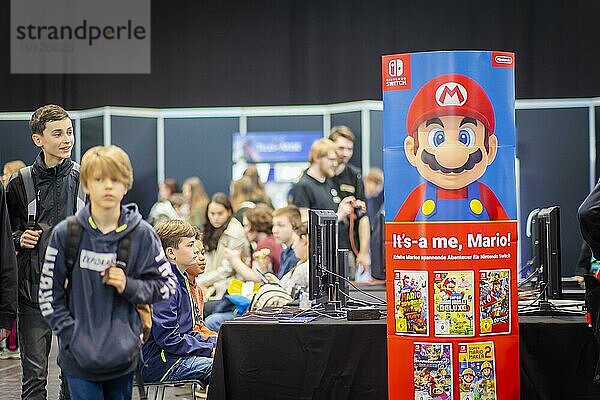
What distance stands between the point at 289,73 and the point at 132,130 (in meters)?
Result: 1.58

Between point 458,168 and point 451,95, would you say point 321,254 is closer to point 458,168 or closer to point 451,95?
point 458,168

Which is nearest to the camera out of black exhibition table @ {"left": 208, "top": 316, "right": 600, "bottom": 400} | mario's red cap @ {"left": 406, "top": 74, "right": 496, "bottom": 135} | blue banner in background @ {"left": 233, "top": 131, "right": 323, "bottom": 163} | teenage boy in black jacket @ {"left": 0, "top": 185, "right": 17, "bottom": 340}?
teenage boy in black jacket @ {"left": 0, "top": 185, "right": 17, "bottom": 340}

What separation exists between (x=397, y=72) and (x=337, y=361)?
134 cm

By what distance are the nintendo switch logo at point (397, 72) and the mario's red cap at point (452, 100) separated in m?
0.08

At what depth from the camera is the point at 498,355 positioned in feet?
12.3

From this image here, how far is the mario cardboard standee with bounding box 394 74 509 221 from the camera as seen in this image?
144 inches

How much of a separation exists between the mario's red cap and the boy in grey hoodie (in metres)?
1.17

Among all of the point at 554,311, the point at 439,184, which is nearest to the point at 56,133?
the point at 439,184

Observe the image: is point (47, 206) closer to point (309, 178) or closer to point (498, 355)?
point (498, 355)

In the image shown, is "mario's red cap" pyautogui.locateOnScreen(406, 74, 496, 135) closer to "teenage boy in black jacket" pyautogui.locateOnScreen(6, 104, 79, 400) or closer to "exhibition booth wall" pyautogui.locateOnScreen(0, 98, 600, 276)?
"teenage boy in black jacket" pyautogui.locateOnScreen(6, 104, 79, 400)

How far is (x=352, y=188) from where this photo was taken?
28.3 ft

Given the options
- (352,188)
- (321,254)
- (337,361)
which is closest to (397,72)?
(321,254)

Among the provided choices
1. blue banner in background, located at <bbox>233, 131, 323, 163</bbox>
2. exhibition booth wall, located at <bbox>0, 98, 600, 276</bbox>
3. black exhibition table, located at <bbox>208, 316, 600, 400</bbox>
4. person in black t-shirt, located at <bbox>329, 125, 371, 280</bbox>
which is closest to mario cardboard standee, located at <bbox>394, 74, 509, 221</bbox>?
black exhibition table, located at <bbox>208, 316, 600, 400</bbox>

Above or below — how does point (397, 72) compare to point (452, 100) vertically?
above
